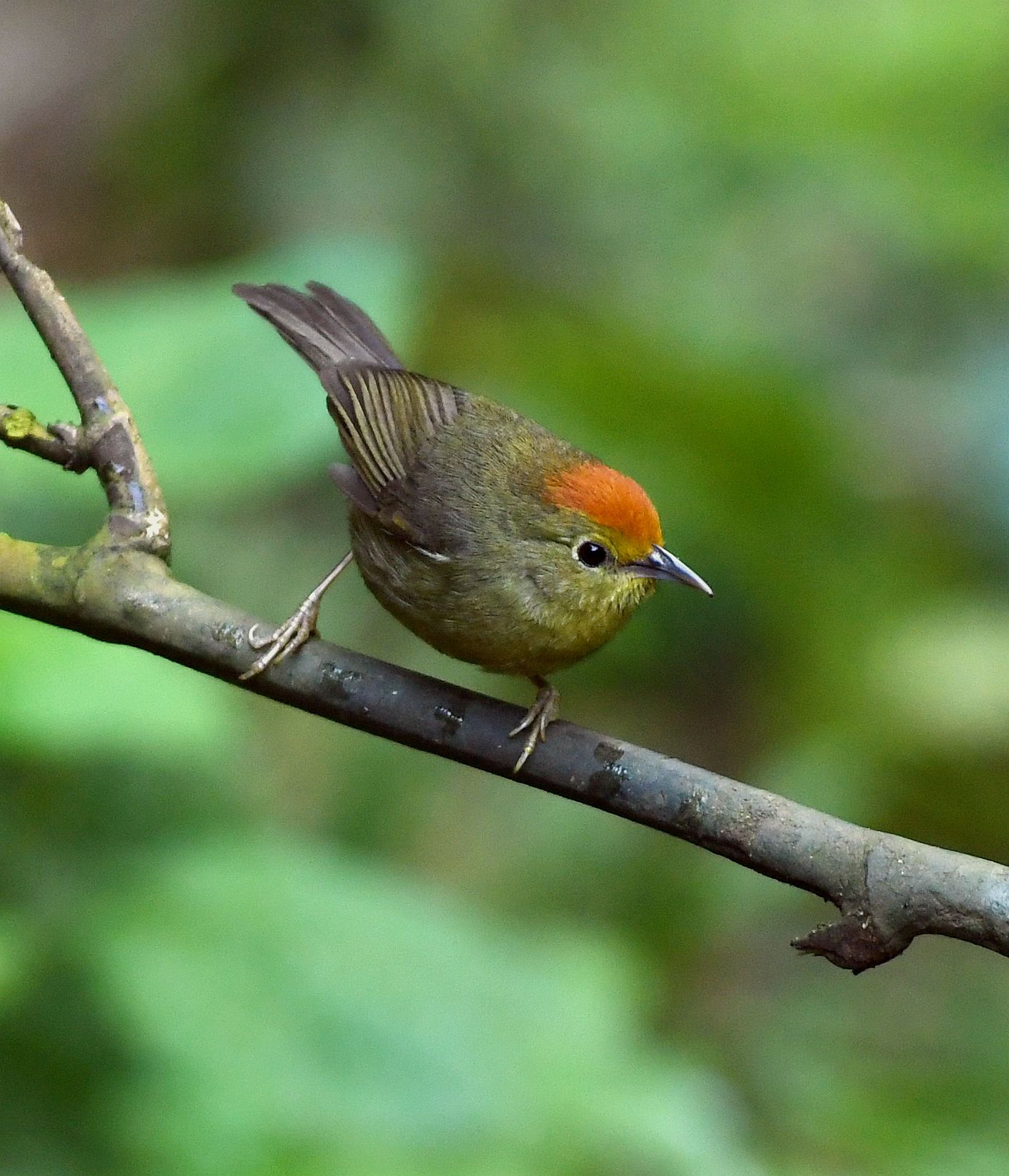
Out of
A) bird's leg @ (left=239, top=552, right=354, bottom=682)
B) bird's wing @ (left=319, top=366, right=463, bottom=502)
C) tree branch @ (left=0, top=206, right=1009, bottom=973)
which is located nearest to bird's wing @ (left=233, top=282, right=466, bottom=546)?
bird's wing @ (left=319, top=366, right=463, bottom=502)

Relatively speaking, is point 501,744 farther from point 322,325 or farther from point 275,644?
point 322,325

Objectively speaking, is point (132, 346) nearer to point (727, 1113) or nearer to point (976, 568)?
point (727, 1113)

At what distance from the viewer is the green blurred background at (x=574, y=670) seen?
11.1ft

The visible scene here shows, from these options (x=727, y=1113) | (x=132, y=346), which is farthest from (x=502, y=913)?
(x=132, y=346)

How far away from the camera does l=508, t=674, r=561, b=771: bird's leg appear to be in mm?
2299

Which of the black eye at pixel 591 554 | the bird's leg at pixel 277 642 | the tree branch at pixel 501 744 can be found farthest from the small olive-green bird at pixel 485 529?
the tree branch at pixel 501 744

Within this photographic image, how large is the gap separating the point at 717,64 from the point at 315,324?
13.3ft

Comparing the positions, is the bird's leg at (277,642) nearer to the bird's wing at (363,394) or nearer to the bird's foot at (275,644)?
the bird's foot at (275,644)

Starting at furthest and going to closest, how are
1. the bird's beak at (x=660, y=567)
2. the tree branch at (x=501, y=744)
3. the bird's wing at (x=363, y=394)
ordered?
the bird's wing at (x=363, y=394) → the bird's beak at (x=660, y=567) → the tree branch at (x=501, y=744)

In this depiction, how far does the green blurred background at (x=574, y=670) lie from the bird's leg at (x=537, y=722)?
0.97 m

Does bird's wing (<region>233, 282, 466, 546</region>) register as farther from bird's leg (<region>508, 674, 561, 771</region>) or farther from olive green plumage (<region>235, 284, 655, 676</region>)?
bird's leg (<region>508, 674, 561, 771</region>)

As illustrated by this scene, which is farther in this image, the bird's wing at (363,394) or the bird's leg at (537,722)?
the bird's wing at (363,394)

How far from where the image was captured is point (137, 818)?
376 centimetres

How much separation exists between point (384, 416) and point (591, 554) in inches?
28.6
